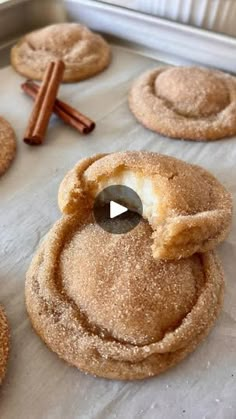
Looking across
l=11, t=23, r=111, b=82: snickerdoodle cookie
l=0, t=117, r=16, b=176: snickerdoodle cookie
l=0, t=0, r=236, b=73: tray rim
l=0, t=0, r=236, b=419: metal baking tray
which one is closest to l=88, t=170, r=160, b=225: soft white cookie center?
l=0, t=0, r=236, b=419: metal baking tray

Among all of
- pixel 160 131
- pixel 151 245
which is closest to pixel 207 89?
pixel 160 131

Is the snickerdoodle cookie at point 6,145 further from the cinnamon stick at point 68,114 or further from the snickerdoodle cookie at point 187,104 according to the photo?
the snickerdoodle cookie at point 187,104

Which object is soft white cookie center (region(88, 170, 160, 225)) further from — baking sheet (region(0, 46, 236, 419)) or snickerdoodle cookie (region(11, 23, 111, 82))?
snickerdoodle cookie (region(11, 23, 111, 82))

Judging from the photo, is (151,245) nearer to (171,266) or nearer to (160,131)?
(171,266)

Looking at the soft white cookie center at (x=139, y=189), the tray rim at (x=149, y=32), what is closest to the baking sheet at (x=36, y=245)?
the tray rim at (x=149, y=32)

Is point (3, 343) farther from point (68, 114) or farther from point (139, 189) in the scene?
point (68, 114)

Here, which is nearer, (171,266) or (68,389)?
(68,389)
